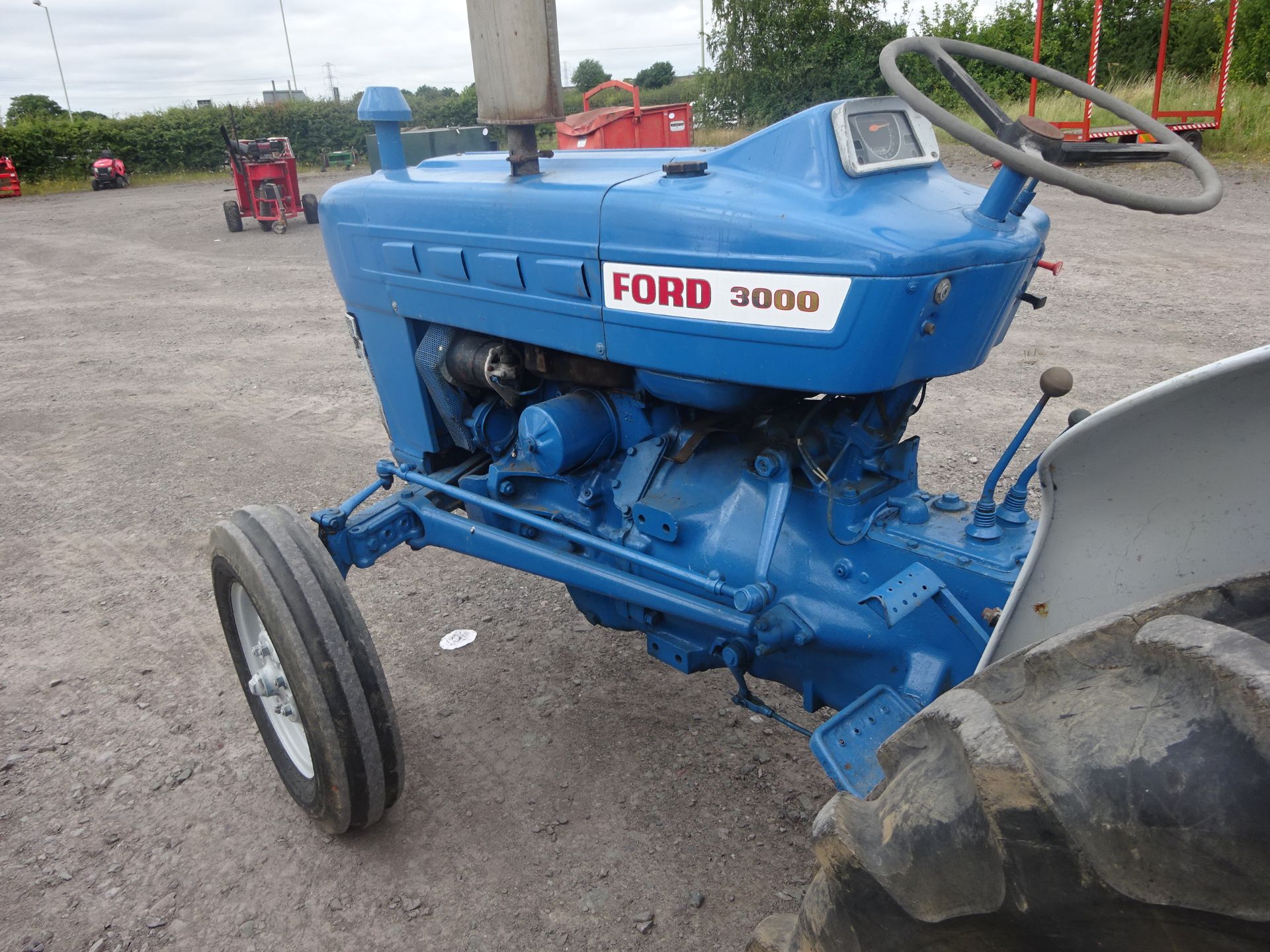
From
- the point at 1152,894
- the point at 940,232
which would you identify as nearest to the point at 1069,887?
the point at 1152,894

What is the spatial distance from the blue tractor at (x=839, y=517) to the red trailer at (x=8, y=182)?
23.2 m

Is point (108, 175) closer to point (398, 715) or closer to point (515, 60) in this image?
point (398, 715)

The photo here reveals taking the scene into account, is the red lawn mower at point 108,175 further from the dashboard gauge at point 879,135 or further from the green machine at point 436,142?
the dashboard gauge at point 879,135

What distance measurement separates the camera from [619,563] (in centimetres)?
226

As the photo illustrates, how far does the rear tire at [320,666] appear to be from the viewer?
210 centimetres

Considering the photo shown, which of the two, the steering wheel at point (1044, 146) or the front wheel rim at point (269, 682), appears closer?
the steering wheel at point (1044, 146)

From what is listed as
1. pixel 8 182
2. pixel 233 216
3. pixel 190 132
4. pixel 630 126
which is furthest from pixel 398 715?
pixel 190 132

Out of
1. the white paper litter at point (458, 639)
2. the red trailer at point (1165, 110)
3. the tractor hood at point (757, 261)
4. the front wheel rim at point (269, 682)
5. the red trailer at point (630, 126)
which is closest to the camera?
the tractor hood at point (757, 261)

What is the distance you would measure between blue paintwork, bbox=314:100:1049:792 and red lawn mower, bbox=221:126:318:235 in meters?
11.5

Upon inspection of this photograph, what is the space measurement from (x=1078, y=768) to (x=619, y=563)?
148 centimetres

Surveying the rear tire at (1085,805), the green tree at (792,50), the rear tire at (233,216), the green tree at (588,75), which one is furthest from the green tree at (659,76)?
the rear tire at (1085,805)

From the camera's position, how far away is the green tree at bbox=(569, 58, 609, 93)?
141 feet

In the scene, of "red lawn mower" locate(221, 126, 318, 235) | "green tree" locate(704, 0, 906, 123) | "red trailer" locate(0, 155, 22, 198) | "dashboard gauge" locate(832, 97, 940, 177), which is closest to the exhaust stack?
"dashboard gauge" locate(832, 97, 940, 177)

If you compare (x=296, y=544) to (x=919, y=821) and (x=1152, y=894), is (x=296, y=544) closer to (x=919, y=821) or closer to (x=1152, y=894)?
(x=919, y=821)
